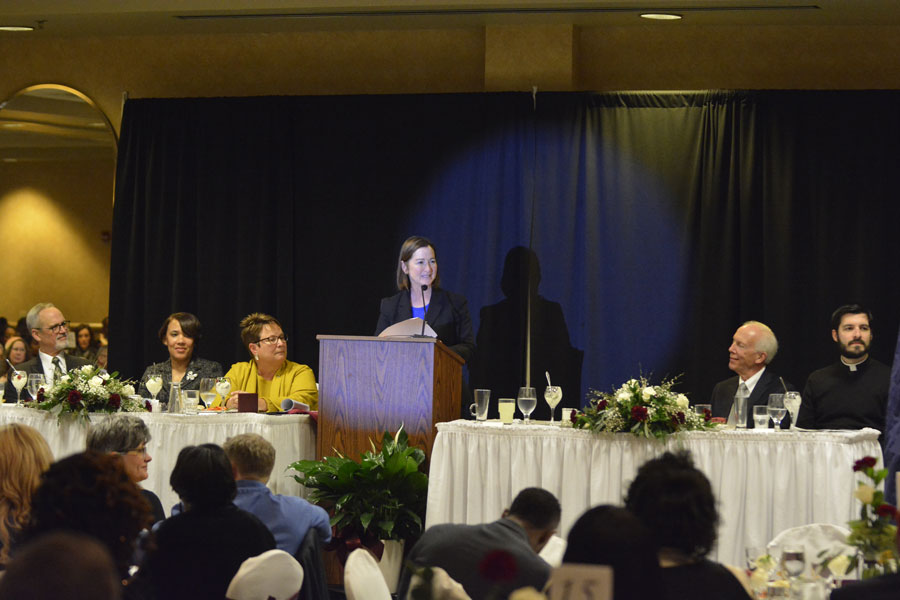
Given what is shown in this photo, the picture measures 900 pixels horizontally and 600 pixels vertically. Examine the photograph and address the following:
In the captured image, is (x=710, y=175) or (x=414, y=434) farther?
(x=710, y=175)

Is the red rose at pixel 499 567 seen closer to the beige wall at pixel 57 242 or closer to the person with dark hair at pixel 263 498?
the person with dark hair at pixel 263 498

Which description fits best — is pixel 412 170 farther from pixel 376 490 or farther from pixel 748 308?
pixel 376 490

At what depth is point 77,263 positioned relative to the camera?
12.2m

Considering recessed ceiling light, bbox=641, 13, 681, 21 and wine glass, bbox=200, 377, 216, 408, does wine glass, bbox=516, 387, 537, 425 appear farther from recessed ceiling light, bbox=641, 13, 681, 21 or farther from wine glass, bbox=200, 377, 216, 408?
recessed ceiling light, bbox=641, 13, 681, 21

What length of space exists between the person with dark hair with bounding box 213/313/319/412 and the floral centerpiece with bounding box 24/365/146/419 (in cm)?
66

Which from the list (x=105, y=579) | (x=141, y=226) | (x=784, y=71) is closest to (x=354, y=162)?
(x=141, y=226)

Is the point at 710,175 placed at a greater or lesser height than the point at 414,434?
greater

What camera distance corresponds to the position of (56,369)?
6.79 meters

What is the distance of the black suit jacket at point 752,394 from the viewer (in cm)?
637

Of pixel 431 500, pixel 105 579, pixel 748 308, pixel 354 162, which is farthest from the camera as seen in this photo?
pixel 354 162

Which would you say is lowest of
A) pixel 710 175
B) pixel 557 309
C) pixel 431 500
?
pixel 431 500

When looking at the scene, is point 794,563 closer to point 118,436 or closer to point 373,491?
point 118,436

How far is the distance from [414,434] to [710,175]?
122 inches

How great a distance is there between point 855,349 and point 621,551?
4.70m
